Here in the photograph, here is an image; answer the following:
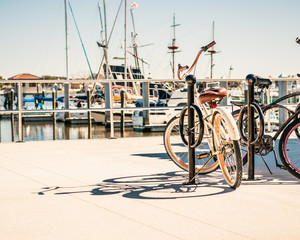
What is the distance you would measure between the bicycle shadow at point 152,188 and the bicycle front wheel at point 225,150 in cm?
10

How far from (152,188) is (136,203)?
57cm

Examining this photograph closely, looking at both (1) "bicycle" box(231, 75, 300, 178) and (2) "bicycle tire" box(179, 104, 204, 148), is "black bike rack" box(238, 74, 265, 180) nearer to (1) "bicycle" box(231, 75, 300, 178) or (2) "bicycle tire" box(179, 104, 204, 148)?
(1) "bicycle" box(231, 75, 300, 178)

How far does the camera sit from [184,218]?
10.1ft

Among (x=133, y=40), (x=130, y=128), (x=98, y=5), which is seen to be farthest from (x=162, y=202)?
(x=133, y=40)

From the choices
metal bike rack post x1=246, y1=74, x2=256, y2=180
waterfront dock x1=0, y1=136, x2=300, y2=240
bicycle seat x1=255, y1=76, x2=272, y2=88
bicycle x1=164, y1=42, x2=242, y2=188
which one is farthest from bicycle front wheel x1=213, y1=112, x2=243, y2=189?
bicycle seat x1=255, y1=76, x2=272, y2=88

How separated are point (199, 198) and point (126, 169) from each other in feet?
5.19

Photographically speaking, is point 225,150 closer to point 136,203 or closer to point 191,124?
point 191,124

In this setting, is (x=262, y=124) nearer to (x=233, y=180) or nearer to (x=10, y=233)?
(x=233, y=180)

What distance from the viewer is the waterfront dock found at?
2.80 meters

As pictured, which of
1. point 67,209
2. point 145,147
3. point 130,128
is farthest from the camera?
point 130,128

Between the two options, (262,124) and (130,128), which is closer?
(262,124)

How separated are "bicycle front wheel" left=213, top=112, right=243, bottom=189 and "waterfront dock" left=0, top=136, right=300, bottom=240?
0.40 feet

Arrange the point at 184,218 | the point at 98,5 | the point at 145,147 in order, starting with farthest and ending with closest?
the point at 98,5, the point at 145,147, the point at 184,218

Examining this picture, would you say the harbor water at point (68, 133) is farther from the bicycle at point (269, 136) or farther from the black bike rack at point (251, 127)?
the black bike rack at point (251, 127)
